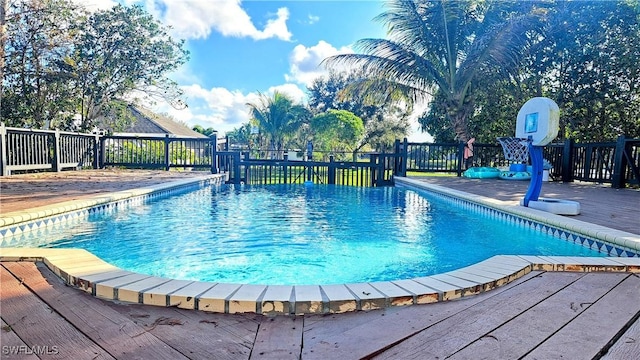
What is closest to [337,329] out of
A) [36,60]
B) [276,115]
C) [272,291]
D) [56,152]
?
[272,291]

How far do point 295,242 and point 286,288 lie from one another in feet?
6.95

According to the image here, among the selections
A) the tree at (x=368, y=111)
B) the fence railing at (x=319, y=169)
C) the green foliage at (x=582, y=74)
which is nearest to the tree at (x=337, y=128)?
the tree at (x=368, y=111)

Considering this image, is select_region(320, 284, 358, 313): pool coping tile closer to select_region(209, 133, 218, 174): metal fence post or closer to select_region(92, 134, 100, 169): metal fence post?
select_region(209, 133, 218, 174): metal fence post

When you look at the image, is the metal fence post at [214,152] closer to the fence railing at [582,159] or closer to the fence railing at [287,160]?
the fence railing at [287,160]

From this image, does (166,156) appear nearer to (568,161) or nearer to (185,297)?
(185,297)

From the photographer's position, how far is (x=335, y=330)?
1388 mm

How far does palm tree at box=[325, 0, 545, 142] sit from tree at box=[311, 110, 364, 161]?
820 centimetres

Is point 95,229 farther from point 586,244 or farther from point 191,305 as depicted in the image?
point 586,244

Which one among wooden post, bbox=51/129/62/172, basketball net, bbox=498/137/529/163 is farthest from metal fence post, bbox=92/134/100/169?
basketball net, bbox=498/137/529/163

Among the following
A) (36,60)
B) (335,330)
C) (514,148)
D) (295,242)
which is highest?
(36,60)

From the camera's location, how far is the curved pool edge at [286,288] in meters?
1.54

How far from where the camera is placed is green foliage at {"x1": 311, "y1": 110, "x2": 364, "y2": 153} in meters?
19.8

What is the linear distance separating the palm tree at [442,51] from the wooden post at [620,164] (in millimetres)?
3618

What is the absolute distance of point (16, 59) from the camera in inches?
386
